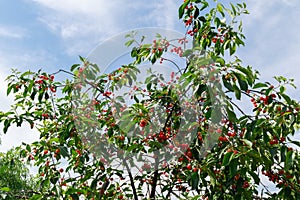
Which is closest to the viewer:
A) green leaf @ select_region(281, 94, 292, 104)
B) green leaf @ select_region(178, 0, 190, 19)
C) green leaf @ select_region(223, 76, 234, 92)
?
green leaf @ select_region(223, 76, 234, 92)

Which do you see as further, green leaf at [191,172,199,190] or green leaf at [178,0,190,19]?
green leaf at [178,0,190,19]

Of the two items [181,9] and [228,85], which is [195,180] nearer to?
[228,85]

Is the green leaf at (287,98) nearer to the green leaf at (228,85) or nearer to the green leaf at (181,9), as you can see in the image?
the green leaf at (228,85)

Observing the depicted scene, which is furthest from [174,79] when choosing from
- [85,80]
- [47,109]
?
[47,109]

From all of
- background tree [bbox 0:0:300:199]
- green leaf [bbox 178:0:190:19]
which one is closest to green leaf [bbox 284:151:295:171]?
background tree [bbox 0:0:300:199]

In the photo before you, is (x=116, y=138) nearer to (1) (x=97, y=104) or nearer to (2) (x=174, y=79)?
(1) (x=97, y=104)

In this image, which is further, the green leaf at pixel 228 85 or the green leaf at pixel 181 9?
the green leaf at pixel 181 9

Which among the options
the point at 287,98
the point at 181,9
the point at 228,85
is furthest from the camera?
the point at 181,9

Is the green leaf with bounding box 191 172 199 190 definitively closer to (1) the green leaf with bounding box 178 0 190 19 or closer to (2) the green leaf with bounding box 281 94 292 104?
(2) the green leaf with bounding box 281 94 292 104

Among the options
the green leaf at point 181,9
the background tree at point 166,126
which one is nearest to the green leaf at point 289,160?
the background tree at point 166,126

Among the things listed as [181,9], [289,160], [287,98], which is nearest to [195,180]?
[289,160]

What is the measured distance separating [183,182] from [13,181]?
858cm

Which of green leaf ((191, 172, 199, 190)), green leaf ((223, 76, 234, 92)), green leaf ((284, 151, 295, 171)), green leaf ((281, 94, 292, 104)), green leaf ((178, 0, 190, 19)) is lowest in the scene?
green leaf ((191, 172, 199, 190))

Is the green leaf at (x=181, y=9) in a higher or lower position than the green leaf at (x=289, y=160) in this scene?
higher
